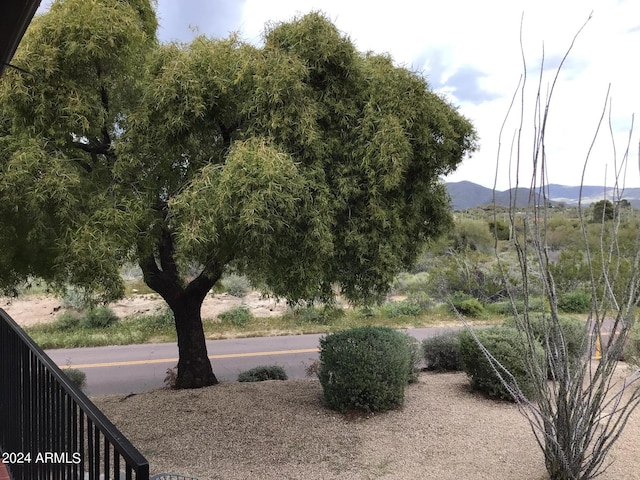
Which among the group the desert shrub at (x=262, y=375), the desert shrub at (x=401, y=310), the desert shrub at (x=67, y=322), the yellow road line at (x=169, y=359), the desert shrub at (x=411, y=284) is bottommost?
the yellow road line at (x=169, y=359)

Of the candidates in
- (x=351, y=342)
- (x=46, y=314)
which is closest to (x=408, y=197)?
(x=351, y=342)

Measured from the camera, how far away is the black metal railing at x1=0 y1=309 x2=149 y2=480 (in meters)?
1.64

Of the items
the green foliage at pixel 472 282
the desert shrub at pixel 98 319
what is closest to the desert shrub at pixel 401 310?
the green foliage at pixel 472 282

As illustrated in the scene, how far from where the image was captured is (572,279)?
16.4 meters

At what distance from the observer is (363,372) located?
625 centimetres

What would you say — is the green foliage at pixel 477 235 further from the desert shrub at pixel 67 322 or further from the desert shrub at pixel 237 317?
the desert shrub at pixel 67 322

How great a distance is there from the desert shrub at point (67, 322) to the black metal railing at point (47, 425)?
12.9 m

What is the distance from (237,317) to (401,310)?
5.51 metres

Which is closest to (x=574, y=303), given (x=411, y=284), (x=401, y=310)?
(x=401, y=310)

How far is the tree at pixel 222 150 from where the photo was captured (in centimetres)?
429

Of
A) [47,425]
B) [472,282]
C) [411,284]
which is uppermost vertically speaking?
[47,425]

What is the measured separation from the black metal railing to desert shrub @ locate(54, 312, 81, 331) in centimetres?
1294

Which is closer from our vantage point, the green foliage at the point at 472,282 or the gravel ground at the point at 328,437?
the gravel ground at the point at 328,437

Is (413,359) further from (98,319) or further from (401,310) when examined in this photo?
(98,319)
